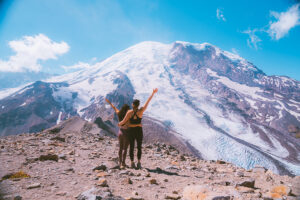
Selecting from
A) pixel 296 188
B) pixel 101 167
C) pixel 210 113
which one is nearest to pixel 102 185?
pixel 101 167

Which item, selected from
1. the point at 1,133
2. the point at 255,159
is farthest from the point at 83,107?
the point at 255,159

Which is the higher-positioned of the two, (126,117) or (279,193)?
(126,117)

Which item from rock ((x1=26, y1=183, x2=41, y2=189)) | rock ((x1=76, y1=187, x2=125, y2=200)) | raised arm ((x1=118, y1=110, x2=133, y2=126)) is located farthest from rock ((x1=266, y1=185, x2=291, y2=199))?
rock ((x1=26, y1=183, x2=41, y2=189))

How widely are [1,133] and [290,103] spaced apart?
207123 mm

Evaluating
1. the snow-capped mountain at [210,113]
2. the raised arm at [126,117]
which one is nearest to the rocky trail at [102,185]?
the raised arm at [126,117]

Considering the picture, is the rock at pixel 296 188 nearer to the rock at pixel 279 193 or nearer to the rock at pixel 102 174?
the rock at pixel 279 193

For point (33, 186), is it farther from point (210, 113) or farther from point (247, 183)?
point (210, 113)

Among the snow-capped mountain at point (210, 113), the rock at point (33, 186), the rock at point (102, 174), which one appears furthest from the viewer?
the snow-capped mountain at point (210, 113)

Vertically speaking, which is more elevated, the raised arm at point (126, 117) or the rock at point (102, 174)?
the raised arm at point (126, 117)

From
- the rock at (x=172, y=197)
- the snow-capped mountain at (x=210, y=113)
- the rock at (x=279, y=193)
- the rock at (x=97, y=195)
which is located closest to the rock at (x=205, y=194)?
the rock at (x=172, y=197)

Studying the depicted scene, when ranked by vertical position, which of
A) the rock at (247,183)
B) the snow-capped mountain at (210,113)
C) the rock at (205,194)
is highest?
the snow-capped mountain at (210,113)

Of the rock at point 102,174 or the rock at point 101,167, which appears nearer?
the rock at point 102,174

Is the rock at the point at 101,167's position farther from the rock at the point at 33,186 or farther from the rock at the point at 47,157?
the rock at the point at 33,186

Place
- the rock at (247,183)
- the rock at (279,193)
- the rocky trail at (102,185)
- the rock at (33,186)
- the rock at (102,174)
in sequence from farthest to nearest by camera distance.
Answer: the rock at (102,174)
the rock at (247,183)
the rock at (33,186)
the rocky trail at (102,185)
the rock at (279,193)
